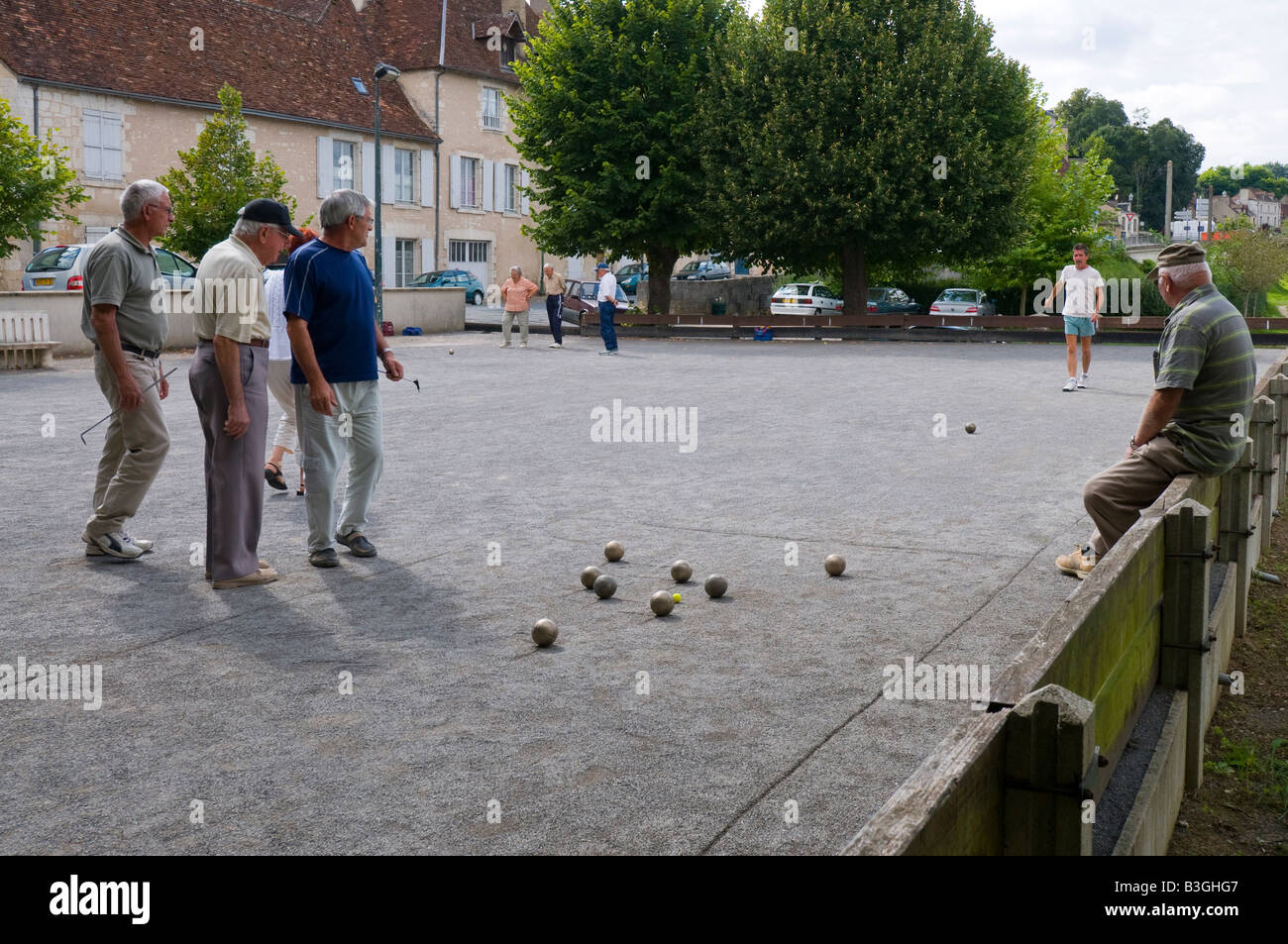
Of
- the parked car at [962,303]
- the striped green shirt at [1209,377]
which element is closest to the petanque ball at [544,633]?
the striped green shirt at [1209,377]

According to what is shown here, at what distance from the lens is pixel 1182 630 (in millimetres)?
4848

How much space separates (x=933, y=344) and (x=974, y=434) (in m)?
21.9

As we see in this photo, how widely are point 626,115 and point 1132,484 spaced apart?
3470 cm

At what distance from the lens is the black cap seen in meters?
7.36

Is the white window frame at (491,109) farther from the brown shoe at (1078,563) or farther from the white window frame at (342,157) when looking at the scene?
the brown shoe at (1078,563)

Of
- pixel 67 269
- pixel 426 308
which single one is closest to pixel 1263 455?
pixel 67 269

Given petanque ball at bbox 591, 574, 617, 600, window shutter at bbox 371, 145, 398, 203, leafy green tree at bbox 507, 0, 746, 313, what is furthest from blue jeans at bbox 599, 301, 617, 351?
window shutter at bbox 371, 145, 398, 203

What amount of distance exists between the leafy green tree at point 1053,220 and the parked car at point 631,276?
13883mm

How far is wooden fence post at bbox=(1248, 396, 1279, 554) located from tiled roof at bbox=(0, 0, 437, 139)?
120ft

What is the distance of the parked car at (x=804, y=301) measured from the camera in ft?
161

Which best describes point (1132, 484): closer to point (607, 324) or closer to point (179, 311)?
point (607, 324)

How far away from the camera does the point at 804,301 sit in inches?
1927
